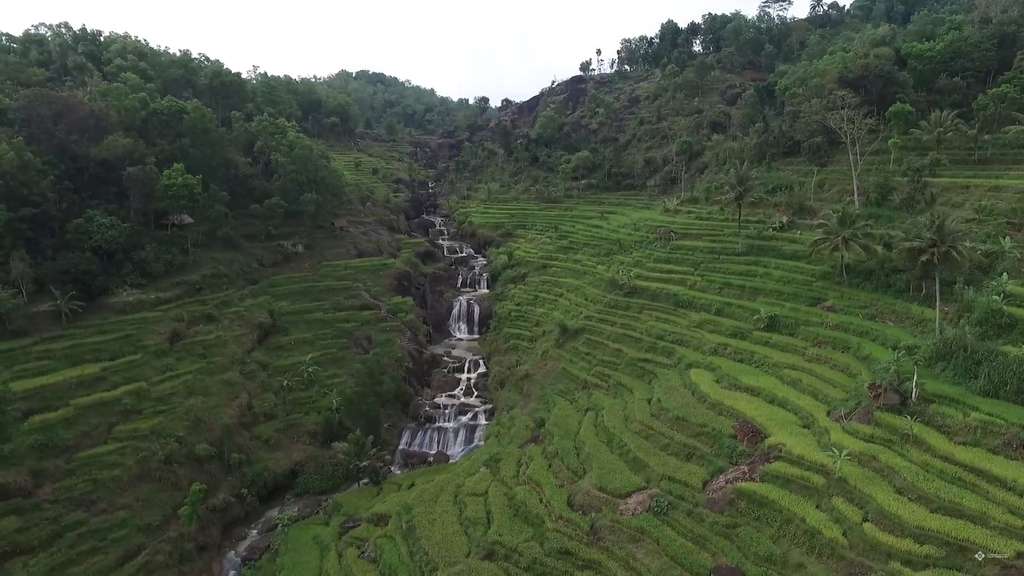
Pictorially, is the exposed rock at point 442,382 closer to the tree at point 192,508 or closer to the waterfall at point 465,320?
the waterfall at point 465,320

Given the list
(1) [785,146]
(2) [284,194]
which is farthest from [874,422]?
(2) [284,194]

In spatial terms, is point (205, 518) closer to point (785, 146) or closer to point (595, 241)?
point (595, 241)

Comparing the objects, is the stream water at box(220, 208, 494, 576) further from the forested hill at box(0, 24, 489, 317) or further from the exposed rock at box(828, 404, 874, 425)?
the exposed rock at box(828, 404, 874, 425)

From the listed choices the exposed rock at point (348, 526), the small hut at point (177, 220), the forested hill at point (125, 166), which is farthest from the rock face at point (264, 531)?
the small hut at point (177, 220)

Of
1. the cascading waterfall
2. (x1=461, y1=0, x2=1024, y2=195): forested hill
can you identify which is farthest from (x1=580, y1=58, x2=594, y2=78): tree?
the cascading waterfall

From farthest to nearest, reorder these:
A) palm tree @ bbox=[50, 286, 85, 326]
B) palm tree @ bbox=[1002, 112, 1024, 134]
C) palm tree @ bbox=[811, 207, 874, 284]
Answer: palm tree @ bbox=[1002, 112, 1024, 134]
palm tree @ bbox=[50, 286, 85, 326]
palm tree @ bbox=[811, 207, 874, 284]
